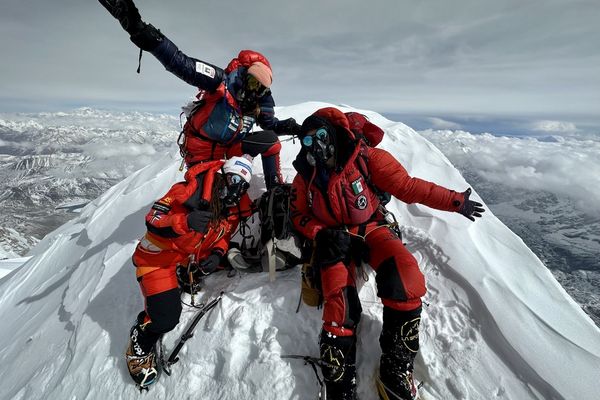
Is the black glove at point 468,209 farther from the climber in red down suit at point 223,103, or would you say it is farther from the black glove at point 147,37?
the black glove at point 147,37

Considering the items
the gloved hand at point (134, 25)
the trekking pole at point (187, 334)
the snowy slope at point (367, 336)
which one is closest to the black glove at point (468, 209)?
the snowy slope at point (367, 336)

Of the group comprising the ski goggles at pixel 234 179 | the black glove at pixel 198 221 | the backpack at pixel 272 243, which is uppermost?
the ski goggles at pixel 234 179

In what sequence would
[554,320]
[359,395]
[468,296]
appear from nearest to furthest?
[359,395]
[554,320]
[468,296]

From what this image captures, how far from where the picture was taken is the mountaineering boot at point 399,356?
320cm

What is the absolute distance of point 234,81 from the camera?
198 inches

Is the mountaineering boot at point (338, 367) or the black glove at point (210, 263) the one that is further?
the black glove at point (210, 263)

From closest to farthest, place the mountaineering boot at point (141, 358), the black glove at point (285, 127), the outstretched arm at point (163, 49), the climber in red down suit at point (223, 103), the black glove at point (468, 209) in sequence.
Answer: the outstretched arm at point (163, 49) < the black glove at point (468, 209) < the mountaineering boot at point (141, 358) < the climber in red down suit at point (223, 103) < the black glove at point (285, 127)

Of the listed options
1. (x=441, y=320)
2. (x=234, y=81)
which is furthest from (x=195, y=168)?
(x=441, y=320)

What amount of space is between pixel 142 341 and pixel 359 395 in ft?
9.64

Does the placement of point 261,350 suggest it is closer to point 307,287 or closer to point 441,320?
point 307,287

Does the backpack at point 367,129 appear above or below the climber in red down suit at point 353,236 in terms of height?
above

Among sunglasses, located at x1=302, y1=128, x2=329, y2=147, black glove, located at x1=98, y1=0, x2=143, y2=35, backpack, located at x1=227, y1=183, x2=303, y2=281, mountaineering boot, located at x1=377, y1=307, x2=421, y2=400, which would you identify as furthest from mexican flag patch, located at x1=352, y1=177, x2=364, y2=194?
black glove, located at x1=98, y1=0, x2=143, y2=35

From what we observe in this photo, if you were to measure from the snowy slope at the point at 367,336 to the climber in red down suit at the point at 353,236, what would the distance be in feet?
1.48

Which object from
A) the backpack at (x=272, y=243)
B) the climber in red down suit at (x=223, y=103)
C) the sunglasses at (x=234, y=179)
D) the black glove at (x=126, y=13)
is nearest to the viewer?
the black glove at (x=126, y=13)
